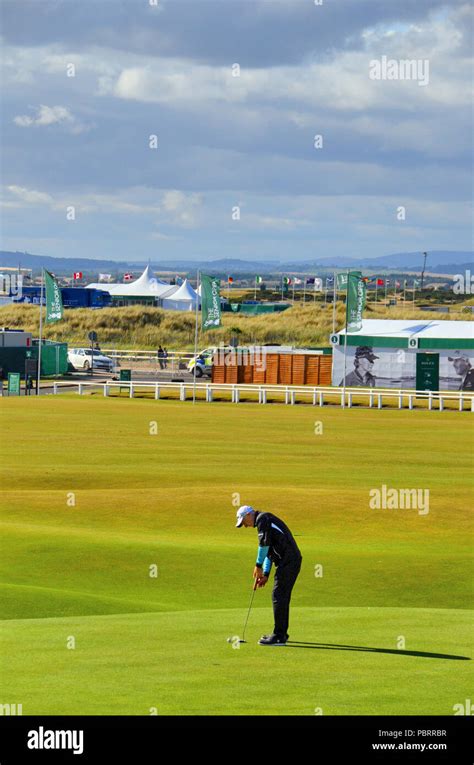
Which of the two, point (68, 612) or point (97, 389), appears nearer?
point (68, 612)

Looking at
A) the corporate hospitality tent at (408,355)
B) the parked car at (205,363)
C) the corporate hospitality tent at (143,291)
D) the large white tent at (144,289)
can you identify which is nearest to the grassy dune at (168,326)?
the corporate hospitality tent at (143,291)

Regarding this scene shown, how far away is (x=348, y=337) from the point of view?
75688mm

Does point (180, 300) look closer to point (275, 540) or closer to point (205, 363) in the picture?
point (205, 363)

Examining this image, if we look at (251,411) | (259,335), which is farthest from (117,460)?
(259,335)

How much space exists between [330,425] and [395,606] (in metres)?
34.2

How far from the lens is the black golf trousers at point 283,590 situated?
15.1 m

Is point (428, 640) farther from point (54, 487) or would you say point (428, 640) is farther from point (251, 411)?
point (251, 411)

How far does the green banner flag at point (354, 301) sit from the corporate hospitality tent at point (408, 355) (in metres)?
0.94

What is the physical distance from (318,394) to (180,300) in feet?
258

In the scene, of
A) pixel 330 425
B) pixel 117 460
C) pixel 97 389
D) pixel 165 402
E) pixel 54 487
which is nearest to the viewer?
pixel 54 487

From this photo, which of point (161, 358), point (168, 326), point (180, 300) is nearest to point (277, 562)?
point (161, 358)

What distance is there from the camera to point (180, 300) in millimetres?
144625

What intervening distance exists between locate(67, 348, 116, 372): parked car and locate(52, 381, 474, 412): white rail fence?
1868cm

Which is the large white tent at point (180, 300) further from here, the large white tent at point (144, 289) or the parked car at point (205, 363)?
the parked car at point (205, 363)
